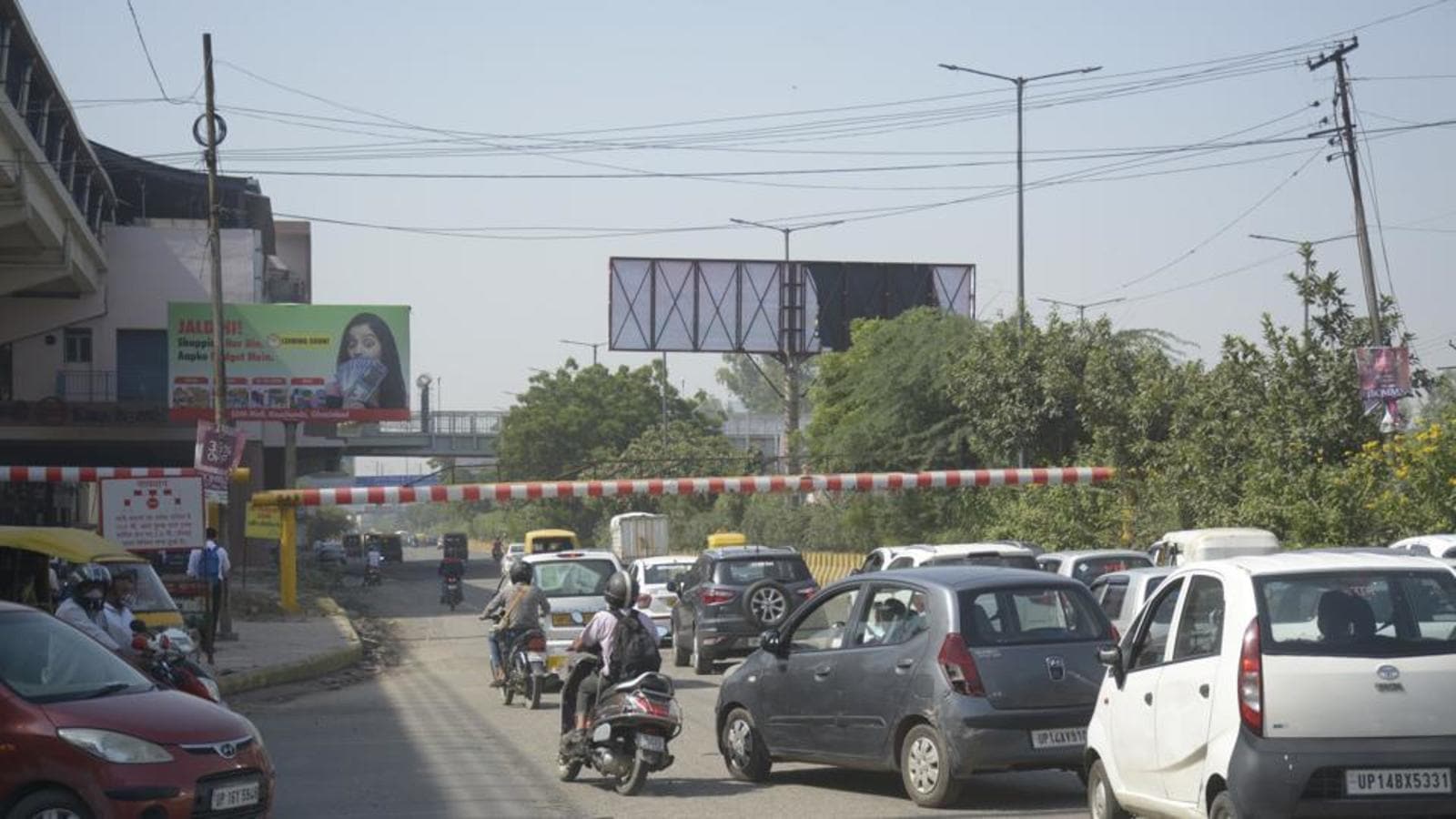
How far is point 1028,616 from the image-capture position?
12422mm

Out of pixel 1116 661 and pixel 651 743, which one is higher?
pixel 1116 661

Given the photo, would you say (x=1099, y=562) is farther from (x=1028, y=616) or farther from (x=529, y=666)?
(x=1028, y=616)

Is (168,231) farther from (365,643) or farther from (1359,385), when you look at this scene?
(1359,385)

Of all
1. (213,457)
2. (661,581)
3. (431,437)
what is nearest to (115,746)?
(213,457)

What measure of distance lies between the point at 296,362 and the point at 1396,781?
161ft

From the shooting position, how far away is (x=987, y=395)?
48.1 meters

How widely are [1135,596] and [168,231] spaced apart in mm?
45610

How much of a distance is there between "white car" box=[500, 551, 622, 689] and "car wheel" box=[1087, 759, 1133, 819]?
1416 cm

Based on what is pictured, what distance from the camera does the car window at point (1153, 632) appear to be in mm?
9867

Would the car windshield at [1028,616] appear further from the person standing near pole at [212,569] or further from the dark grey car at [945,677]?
the person standing near pole at [212,569]

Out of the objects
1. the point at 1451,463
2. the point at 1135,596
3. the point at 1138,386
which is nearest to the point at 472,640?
the point at 1138,386

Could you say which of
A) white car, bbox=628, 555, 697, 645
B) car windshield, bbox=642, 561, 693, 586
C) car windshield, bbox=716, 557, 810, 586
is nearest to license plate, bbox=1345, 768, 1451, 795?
car windshield, bbox=716, 557, 810, 586

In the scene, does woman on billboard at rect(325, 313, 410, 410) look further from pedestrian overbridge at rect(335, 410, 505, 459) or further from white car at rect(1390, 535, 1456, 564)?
white car at rect(1390, 535, 1456, 564)

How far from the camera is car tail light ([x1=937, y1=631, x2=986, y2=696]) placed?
12.0m
